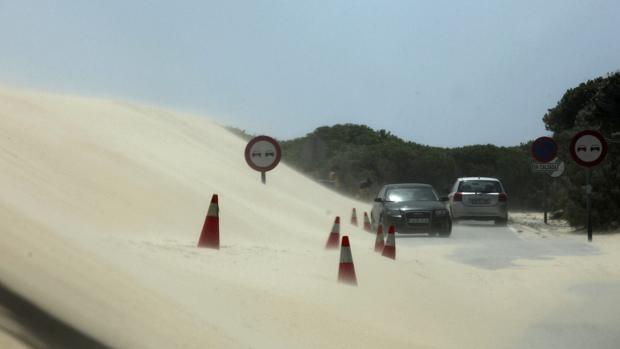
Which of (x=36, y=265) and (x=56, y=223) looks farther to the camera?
(x=56, y=223)

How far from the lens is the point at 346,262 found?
1142 centimetres

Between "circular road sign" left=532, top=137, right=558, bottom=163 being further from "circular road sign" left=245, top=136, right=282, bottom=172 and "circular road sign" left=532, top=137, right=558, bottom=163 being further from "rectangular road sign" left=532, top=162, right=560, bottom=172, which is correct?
"circular road sign" left=245, top=136, right=282, bottom=172

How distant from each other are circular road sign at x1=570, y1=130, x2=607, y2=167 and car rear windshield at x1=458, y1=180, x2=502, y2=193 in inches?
493

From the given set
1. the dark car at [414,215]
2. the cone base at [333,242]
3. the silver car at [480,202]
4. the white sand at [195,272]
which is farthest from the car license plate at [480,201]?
the cone base at [333,242]

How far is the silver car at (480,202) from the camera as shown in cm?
3359

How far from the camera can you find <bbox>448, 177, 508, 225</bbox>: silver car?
33.6 meters

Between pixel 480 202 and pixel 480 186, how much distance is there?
0.77 m

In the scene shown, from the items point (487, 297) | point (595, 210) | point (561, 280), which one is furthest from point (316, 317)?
point (595, 210)

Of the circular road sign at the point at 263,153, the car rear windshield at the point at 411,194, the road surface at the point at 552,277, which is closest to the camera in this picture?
the road surface at the point at 552,277

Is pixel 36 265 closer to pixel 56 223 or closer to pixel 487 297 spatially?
A: pixel 56 223

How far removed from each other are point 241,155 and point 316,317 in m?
35.4

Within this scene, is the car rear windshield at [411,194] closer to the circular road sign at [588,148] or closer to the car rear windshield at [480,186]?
the car rear windshield at [480,186]

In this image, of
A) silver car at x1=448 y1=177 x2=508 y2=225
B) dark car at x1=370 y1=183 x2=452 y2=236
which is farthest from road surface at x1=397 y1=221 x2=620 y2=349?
Answer: silver car at x1=448 y1=177 x2=508 y2=225

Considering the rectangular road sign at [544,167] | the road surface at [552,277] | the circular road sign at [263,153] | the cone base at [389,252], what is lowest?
the road surface at [552,277]
